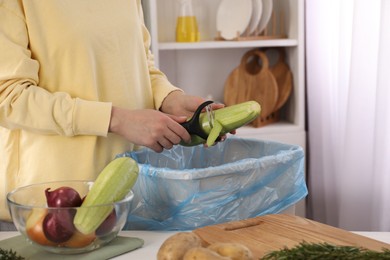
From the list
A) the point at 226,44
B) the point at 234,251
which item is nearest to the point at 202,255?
the point at 234,251

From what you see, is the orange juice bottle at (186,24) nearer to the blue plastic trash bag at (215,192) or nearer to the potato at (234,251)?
the blue plastic trash bag at (215,192)

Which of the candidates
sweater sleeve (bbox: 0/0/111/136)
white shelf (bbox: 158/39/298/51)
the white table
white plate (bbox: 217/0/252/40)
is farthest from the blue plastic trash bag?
white plate (bbox: 217/0/252/40)

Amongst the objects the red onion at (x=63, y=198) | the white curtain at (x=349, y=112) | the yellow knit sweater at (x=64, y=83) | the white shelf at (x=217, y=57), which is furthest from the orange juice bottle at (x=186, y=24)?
the red onion at (x=63, y=198)

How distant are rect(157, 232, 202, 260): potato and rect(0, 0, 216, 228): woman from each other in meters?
0.40

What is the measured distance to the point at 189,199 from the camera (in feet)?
4.50

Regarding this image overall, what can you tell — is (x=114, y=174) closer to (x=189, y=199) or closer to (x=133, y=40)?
(x=189, y=199)

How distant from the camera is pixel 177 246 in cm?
109

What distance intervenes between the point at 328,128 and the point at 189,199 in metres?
1.57

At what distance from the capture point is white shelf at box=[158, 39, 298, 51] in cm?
284

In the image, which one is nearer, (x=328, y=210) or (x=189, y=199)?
(x=189, y=199)

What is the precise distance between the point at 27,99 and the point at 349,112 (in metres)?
1.48

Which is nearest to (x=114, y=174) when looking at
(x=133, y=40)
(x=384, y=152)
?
(x=133, y=40)

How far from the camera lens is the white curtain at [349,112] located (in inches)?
99.1

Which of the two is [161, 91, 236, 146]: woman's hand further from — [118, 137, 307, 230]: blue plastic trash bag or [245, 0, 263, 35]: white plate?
[245, 0, 263, 35]: white plate
